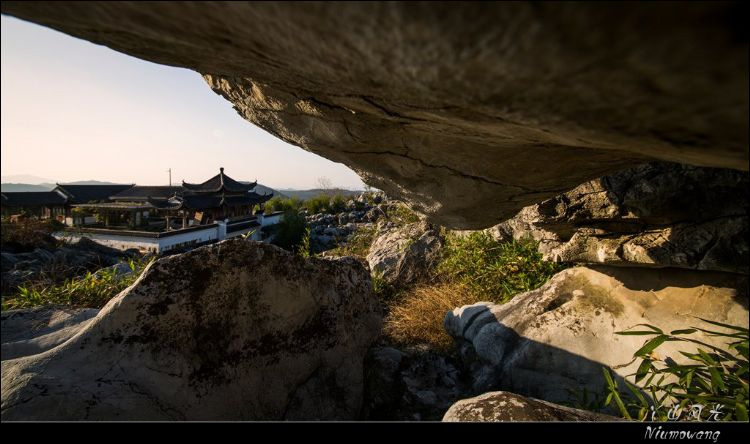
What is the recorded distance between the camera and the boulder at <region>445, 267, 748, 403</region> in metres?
2.60

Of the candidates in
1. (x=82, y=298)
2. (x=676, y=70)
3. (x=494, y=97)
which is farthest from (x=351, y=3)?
(x=82, y=298)

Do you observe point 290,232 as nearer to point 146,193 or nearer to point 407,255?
point 146,193

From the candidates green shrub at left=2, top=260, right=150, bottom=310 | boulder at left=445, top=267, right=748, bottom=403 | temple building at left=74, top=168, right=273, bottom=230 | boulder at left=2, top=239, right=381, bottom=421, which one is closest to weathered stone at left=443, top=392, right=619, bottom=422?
boulder at left=445, top=267, right=748, bottom=403

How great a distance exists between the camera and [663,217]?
2596 mm

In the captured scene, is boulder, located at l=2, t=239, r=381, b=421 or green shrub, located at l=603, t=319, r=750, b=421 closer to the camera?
boulder, located at l=2, t=239, r=381, b=421

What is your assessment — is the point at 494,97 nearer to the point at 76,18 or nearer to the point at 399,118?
the point at 399,118

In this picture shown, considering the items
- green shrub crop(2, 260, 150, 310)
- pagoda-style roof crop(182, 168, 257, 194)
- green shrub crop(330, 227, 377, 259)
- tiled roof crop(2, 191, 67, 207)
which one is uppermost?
pagoda-style roof crop(182, 168, 257, 194)

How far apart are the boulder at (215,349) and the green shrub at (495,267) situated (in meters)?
2.53

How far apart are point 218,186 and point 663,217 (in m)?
24.7

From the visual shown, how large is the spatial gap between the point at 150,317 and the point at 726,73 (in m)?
2.98

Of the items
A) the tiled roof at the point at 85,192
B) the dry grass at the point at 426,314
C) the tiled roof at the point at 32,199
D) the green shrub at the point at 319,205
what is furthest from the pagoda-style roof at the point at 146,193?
the dry grass at the point at 426,314

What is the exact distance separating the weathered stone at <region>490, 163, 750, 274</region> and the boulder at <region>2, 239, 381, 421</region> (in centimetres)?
241

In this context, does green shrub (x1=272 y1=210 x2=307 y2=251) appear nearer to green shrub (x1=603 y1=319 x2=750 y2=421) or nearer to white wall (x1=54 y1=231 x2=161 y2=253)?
white wall (x1=54 y1=231 x2=161 y2=253)

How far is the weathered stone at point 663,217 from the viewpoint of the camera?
7.60ft
